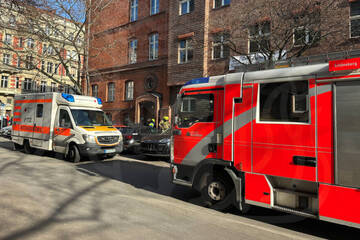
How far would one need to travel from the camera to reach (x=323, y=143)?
374 centimetres

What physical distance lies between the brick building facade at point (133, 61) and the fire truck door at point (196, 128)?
1321 centimetres

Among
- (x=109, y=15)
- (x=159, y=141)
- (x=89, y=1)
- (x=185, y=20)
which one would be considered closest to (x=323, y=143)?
(x=159, y=141)

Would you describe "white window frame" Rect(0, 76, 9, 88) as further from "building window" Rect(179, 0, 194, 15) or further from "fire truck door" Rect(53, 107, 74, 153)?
"fire truck door" Rect(53, 107, 74, 153)

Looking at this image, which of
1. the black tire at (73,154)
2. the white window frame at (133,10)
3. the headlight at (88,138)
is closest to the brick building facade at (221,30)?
the white window frame at (133,10)

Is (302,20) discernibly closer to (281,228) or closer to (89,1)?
(281,228)

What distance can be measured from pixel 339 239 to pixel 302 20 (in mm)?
8830

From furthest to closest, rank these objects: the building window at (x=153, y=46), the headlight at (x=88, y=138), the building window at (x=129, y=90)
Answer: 1. the building window at (x=129, y=90)
2. the building window at (x=153, y=46)
3. the headlight at (x=88, y=138)

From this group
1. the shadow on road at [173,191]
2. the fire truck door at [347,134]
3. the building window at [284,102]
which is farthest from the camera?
the shadow on road at [173,191]

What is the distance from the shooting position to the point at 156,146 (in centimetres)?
1088

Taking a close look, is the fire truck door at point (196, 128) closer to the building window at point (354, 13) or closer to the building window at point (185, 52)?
the building window at point (354, 13)

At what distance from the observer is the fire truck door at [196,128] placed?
5.13 metres

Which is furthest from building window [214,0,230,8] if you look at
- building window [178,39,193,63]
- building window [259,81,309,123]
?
building window [259,81,309,123]

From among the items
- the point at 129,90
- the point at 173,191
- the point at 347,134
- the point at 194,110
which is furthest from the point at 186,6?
the point at 347,134

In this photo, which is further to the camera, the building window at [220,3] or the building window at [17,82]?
the building window at [17,82]
